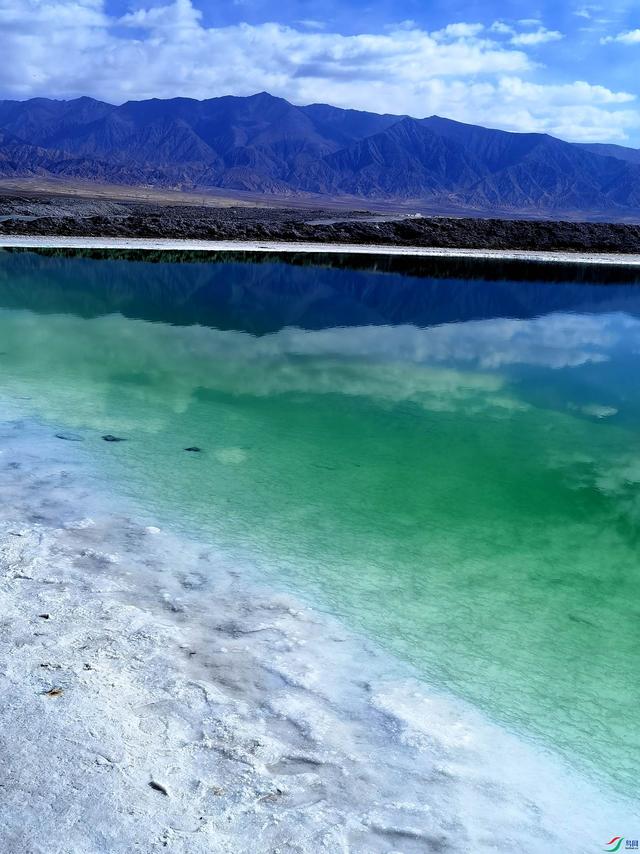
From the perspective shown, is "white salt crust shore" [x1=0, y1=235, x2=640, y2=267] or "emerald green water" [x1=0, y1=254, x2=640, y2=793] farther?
"white salt crust shore" [x1=0, y1=235, x2=640, y2=267]

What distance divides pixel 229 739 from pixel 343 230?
126ft

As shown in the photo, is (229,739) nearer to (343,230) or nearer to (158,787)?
(158,787)

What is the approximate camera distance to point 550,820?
12.6 feet

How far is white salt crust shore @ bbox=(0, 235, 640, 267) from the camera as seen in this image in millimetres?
30359

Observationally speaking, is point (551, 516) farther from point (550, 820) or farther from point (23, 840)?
point (23, 840)

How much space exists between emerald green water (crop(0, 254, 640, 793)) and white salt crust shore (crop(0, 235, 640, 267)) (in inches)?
469

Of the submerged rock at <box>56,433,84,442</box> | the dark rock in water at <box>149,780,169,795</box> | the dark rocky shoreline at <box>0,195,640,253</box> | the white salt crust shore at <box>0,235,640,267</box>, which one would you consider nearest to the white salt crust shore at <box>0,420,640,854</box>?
the dark rock in water at <box>149,780,169,795</box>

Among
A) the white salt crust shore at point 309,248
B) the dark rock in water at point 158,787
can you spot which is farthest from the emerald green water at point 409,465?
the white salt crust shore at point 309,248

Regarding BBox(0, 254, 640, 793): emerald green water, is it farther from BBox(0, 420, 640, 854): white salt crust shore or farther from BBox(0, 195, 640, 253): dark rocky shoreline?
BBox(0, 195, 640, 253): dark rocky shoreline

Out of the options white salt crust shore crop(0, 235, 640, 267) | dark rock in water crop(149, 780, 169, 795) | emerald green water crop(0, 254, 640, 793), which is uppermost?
white salt crust shore crop(0, 235, 640, 267)

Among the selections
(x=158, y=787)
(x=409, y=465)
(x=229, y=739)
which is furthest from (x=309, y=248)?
(x=158, y=787)

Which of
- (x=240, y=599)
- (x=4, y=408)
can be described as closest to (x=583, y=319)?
(x=4, y=408)

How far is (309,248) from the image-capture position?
35.4 m

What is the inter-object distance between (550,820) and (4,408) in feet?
25.9
